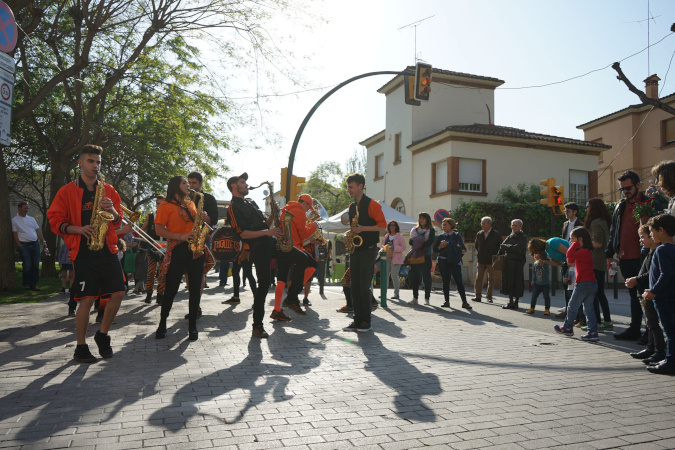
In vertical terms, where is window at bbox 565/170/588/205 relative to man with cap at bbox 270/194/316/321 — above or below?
above

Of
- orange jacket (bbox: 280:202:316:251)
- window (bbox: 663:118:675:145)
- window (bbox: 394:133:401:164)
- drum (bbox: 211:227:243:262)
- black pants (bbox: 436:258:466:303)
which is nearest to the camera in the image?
drum (bbox: 211:227:243:262)

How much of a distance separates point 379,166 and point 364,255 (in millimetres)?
28291

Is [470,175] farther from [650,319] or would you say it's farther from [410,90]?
[650,319]

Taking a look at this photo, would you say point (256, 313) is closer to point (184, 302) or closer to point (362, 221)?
point (362, 221)

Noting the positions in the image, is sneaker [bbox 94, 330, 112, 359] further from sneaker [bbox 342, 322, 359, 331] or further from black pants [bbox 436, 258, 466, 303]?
black pants [bbox 436, 258, 466, 303]

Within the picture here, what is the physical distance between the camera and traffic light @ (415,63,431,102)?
49.1 feet

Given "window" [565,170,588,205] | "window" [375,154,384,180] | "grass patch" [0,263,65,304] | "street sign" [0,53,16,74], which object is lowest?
"grass patch" [0,263,65,304]

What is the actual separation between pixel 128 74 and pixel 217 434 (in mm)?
14226

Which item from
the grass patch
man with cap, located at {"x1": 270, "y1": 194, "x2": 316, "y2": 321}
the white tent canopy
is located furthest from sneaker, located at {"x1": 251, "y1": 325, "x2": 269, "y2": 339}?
the white tent canopy

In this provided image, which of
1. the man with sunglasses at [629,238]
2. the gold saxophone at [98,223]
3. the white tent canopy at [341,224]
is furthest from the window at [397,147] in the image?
the gold saxophone at [98,223]

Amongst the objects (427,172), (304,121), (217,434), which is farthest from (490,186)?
(217,434)

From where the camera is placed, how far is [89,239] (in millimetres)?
4785

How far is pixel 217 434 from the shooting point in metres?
3.00

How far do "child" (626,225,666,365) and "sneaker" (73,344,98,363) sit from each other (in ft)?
17.8
